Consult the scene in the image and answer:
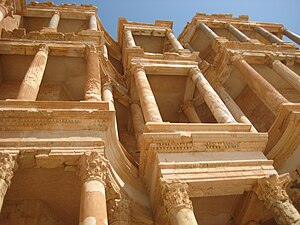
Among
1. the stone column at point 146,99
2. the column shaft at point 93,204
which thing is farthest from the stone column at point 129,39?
the column shaft at point 93,204

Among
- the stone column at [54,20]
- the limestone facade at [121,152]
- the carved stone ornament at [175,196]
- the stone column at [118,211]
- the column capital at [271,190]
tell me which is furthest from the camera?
the stone column at [54,20]

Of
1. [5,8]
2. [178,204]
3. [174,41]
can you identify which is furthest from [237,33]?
[178,204]

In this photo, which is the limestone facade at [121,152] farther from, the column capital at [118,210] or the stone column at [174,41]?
the stone column at [174,41]

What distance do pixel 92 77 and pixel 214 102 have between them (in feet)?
16.4

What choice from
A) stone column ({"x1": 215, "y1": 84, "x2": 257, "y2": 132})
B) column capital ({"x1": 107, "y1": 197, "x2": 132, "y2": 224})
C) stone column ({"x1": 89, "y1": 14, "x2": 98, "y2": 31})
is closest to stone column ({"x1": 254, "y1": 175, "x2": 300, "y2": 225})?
column capital ({"x1": 107, "y1": 197, "x2": 132, "y2": 224})

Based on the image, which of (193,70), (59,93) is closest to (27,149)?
(59,93)

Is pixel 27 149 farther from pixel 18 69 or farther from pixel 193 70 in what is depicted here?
pixel 193 70

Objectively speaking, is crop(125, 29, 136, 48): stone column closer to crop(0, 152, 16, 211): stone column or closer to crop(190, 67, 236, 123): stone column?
crop(190, 67, 236, 123): stone column

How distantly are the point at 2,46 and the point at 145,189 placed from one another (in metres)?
9.01

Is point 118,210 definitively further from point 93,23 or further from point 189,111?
point 93,23

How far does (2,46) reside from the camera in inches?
496

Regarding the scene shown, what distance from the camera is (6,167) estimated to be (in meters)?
6.66

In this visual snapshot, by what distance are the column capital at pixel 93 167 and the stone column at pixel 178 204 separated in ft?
5.43

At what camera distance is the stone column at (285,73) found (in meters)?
13.6
